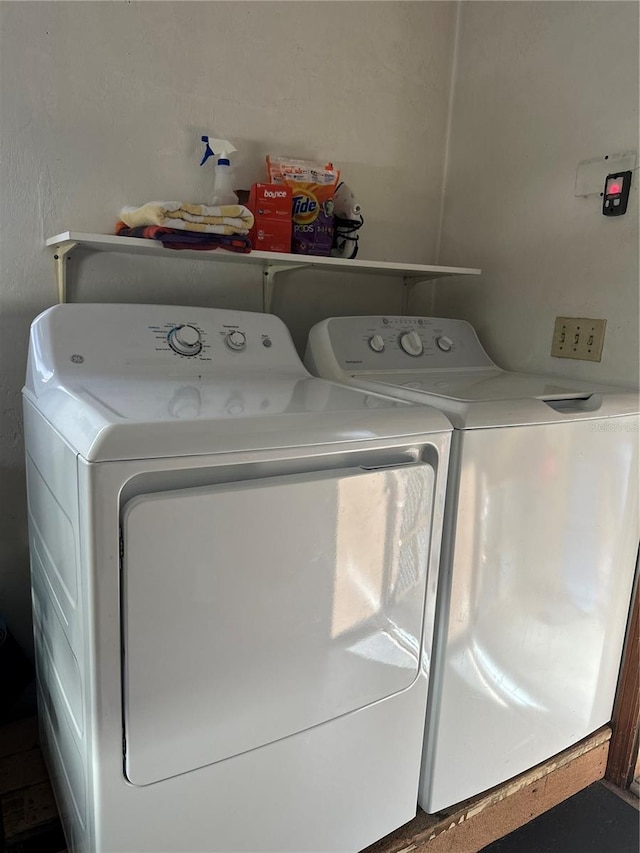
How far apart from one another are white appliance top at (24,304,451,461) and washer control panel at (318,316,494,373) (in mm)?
116

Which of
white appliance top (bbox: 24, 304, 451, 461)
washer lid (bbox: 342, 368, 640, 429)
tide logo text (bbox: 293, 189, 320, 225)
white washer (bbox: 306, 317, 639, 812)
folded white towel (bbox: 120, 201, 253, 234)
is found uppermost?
tide logo text (bbox: 293, 189, 320, 225)

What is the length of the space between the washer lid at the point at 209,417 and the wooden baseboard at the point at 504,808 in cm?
84

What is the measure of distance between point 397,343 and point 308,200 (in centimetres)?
45

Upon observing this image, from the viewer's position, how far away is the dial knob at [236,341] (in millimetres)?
1438

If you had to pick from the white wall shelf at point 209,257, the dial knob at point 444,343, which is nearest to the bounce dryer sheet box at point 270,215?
the white wall shelf at point 209,257

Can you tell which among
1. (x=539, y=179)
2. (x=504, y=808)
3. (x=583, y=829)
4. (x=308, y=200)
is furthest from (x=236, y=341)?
(x=583, y=829)

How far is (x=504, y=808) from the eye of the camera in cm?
140

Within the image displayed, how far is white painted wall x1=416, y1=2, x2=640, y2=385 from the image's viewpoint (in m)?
1.52

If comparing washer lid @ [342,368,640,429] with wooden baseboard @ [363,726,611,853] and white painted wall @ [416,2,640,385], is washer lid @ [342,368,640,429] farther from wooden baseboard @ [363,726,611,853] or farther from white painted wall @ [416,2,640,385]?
wooden baseboard @ [363,726,611,853]

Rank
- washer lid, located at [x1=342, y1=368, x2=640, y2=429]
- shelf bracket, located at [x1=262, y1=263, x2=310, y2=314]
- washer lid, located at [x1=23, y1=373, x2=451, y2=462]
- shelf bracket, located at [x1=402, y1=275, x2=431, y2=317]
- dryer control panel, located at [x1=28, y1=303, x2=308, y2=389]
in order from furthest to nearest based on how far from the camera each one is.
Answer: shelf bracket, located at [x1=402, y1=275, x2=431, y2=317] → shelf bracket, located at [x1=262, y1=263, x2=310, y2=314] → dryer control panel, located at [x1=28, y1=303, x2=308, y2=389] → washer lid, located at [x1=342, y1=368, x2=640, y2=429] → washer lid, located at [x1=23, y1=373, x2=451, y2=462]

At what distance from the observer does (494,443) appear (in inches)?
44.8

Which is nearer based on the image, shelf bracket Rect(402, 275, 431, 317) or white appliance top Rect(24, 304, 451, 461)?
white appliance top Rect(24, 304, 451, 461)

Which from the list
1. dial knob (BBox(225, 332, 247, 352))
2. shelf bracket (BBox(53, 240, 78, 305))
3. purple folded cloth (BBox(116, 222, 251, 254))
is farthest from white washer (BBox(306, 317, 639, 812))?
shelf bracket (BBox(53, 240, 78, 305))

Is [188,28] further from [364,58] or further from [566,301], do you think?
[566,301]
